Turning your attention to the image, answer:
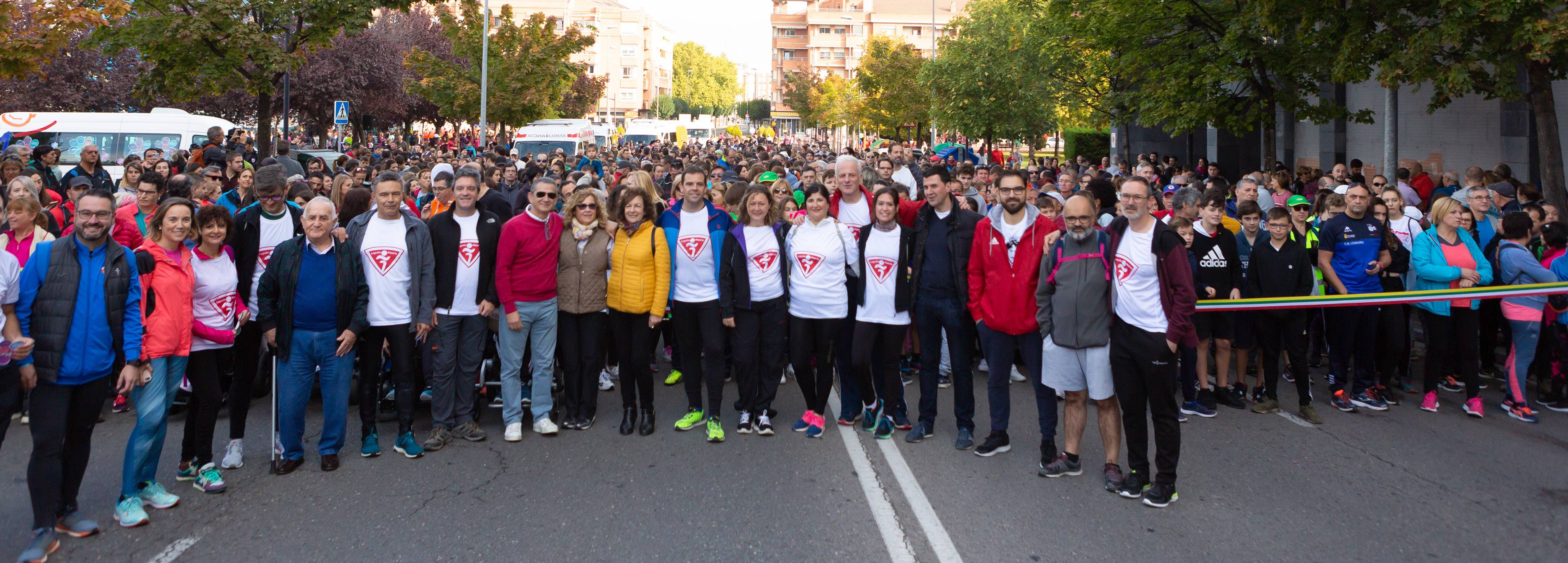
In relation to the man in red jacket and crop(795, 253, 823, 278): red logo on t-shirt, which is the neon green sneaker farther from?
the man in red jacket

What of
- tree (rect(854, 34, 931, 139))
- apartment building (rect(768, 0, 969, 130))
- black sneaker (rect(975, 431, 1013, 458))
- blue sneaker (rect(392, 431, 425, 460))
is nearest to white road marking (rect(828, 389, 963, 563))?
black sneaker (rect(975, 431, 1013, 458))

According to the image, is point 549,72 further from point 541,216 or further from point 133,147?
point 541,216

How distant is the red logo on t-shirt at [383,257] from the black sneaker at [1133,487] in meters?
4.50

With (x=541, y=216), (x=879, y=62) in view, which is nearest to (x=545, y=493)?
(x=541, y=216)

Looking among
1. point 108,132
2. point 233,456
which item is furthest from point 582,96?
point 233,456

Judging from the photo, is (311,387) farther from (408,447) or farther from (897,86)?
(897,86)

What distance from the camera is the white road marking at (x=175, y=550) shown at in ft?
16.8

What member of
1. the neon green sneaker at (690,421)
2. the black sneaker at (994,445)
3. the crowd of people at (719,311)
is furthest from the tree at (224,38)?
the black sneaker at (994,445)

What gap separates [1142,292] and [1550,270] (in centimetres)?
478

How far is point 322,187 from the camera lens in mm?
10688

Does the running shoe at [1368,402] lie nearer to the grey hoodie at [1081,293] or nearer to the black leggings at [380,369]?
the grey hoodie at [1081,293]

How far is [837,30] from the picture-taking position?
13025cm

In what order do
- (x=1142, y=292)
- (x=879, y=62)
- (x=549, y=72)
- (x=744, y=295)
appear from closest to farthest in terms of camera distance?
(x=1142, y=292) < (x=744, y=295) < (x=549, y=72) < (x=879, y=62)

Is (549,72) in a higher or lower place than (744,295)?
higher
